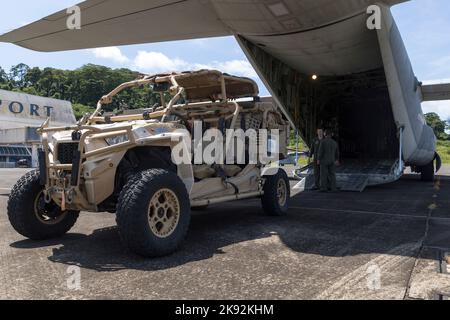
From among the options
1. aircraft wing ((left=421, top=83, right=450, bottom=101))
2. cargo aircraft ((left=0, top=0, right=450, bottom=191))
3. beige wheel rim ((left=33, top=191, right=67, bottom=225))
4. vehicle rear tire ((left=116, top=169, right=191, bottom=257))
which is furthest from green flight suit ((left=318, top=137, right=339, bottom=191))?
beige wheel rim ((left=33, top=191, right=67, bottom=225))

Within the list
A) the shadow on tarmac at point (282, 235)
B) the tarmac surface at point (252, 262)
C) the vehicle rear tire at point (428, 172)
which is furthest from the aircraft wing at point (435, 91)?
the tarmac surface at point (252, 262)

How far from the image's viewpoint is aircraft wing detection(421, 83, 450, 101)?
1384 centimetres

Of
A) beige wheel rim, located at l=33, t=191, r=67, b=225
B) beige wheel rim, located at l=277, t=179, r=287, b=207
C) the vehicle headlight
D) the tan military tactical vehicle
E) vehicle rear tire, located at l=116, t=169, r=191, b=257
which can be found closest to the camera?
vehicle rear tire, located at l=116, t=169, r=191, b=257

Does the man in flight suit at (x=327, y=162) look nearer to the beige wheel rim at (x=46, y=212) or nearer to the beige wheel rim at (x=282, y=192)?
the beige wheel rim at (x=282, y=192)

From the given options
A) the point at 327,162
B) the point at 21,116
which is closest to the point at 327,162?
the point at 327,162

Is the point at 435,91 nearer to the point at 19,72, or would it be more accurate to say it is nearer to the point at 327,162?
the point at 327,162

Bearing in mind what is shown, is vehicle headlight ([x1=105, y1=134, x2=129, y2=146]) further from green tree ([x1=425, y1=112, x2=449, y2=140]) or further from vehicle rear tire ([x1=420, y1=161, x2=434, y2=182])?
green tree ([x1=425, y1=112, x2=449, y2=140])

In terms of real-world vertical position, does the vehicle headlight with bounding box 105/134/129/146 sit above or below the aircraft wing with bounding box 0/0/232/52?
below

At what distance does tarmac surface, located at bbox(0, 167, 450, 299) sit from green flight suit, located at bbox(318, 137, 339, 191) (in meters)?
3.64

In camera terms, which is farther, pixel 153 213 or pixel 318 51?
pixel 318 51

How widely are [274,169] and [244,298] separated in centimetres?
421

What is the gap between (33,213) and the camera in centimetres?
501

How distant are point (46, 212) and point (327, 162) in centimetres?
707
